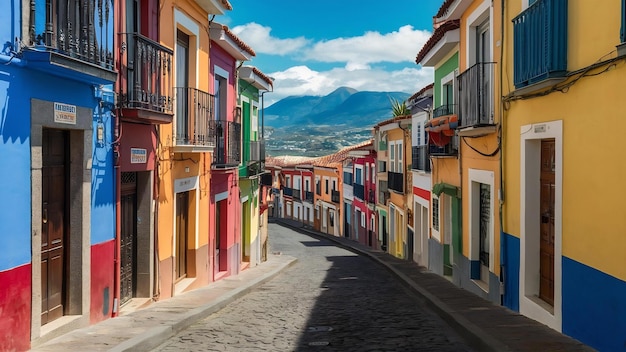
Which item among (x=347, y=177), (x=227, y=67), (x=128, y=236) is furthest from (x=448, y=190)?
(x=347, y=177)

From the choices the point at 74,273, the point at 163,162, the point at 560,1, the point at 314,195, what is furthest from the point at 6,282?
the point at 314,195

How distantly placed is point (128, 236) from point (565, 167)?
6597 millimetres

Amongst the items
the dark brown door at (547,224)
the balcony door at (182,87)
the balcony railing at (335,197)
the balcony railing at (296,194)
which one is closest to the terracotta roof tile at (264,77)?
the balcony door at (182,87)

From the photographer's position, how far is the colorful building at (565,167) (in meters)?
6.14

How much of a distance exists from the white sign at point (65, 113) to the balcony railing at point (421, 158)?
12.3 m

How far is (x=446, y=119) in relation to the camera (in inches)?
518

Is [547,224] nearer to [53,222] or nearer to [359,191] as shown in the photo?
[53,222]

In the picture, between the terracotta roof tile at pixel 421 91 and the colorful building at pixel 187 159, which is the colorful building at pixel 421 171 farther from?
the colorful building at pixel 187 159

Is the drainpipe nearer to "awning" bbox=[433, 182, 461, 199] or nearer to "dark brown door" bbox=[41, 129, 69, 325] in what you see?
"dark brown door" bbox=[41, 129, 69, 325]

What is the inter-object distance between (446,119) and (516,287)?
469 cm

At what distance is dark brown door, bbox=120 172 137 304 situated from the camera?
9.84 metres

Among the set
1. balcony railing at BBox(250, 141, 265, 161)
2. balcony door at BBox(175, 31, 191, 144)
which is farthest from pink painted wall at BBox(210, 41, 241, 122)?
balcony railing at BBox(250, 141, 265, 161)

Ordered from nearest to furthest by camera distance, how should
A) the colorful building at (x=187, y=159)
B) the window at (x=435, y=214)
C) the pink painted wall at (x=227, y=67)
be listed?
the colorful building at (x=187, y=159), the pink painted wall at (x=227, y=67), the window at (x=435, y=214)

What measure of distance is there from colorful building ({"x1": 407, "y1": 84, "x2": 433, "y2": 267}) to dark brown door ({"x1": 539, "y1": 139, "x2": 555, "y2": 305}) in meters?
9.38
